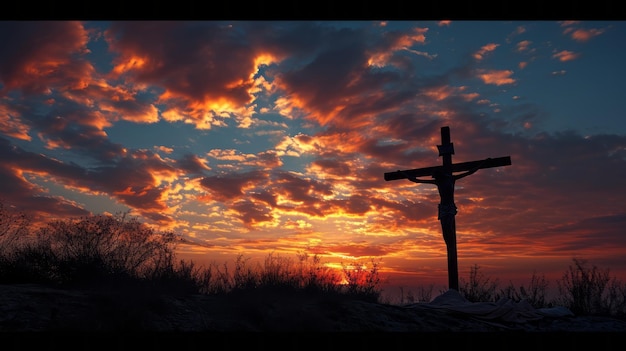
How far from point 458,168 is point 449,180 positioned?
1.68 feet

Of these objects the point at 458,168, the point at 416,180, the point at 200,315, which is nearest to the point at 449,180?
the point at 458,168

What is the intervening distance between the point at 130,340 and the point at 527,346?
4.41 meters

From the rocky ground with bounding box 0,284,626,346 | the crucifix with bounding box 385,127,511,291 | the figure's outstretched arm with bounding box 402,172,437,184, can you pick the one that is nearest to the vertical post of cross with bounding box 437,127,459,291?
the crucifix with bounding box 385,127,511,291

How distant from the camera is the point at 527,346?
5.39m

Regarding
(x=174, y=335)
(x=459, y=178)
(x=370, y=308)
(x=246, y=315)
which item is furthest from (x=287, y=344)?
(x=459, y=178)

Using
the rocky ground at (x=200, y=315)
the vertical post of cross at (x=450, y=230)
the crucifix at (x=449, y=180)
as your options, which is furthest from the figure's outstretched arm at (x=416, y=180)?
the rocky ground at (x=200, y=315)

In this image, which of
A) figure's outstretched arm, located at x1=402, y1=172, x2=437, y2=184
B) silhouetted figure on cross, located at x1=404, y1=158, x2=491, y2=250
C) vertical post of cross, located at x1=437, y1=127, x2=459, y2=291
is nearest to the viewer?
vertical post of cross, located at x1=437, y1=127, x2=459, y2=291

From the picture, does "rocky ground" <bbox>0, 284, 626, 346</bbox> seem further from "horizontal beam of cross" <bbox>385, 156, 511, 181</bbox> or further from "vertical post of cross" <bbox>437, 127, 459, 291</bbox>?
"horizontal beam of cross" <bbox>385, 156, 511, 181</bbox>

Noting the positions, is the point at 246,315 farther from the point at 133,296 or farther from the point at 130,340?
the point at 130,340

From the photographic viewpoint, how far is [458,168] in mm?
13922

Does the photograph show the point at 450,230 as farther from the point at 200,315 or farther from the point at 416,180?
the point at 200,315

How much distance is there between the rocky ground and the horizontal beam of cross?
522 centimetres

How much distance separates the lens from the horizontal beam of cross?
13.3 m
